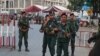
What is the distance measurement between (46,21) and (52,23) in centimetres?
28

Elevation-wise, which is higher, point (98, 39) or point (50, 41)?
point (98, 39)

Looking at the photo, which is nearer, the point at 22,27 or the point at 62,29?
the point at 62,29

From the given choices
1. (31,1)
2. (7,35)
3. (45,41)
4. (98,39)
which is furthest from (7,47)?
(31,1)

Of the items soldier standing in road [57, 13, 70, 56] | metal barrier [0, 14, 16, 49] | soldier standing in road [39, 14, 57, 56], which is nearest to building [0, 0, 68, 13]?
metal barrier [0, 14, 16, 49]

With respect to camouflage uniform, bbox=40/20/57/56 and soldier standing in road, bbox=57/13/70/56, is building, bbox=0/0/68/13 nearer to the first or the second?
camouflage uniform, bbox=40/20/57/56

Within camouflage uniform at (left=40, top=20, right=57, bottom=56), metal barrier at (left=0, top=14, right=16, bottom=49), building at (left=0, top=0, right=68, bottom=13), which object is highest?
camouflage uniform at (left=40, top=20, right=57, bottom=56)

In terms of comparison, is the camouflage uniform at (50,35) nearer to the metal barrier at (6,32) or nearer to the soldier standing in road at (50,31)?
the soldier standing in road at (50,31)

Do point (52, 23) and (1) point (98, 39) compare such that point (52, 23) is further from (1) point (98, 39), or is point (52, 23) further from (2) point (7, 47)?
(1) point (98, 39)

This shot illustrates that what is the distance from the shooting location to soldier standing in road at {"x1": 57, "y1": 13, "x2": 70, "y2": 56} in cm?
1080

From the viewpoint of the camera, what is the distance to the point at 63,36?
11000 millimetres

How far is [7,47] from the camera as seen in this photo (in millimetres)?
18906

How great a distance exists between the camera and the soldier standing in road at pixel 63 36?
35.4ft

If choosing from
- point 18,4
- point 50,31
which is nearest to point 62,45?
point 50,31

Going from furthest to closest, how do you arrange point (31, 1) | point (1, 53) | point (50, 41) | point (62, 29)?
point (31, 1), point (1, 53), point (50, 41), point (62, 29)
